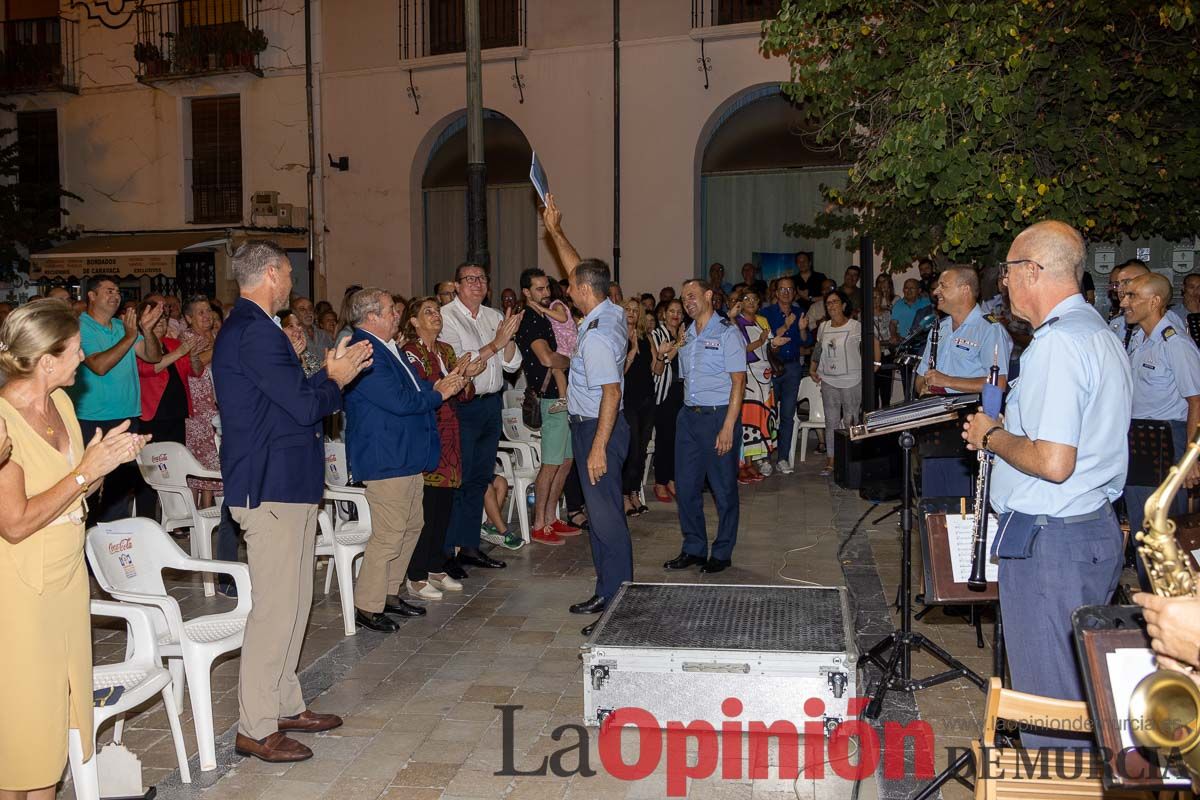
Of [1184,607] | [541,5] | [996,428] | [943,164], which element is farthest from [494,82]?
[1184,607]

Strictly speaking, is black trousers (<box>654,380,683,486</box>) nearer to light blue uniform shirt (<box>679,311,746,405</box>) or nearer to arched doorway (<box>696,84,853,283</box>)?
light blue uniform shirt (<box>679,311,746,405</box>)

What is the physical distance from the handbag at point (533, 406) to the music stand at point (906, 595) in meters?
4.00

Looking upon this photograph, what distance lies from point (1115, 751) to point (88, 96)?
2248cm

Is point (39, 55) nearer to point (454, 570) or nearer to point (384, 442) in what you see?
point (454, 570)

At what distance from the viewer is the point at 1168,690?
223 cm

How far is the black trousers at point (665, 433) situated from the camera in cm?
1028

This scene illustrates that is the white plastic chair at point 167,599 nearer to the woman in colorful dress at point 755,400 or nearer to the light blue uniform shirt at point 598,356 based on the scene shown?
the light blue uniform shirt at point 598,356

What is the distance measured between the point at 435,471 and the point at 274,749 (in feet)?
8.39

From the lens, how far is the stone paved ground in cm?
421

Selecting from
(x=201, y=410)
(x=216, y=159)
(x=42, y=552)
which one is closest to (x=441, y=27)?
(x=216, y=159)

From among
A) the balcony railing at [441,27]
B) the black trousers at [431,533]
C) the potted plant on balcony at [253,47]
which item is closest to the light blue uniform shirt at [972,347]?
the black trousers at [431,533]

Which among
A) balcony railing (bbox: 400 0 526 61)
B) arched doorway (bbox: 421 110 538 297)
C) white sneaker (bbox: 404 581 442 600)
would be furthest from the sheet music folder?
balcony railing (bbox: 400 0 526 61)

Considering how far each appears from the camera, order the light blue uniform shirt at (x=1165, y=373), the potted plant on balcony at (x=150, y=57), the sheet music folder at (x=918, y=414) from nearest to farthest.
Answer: the sheet music folder at (x=918, y=414) < the light blue uniform shirt at (x=1165, y=373) < the potted plant on balcony at (x=150, y=57)

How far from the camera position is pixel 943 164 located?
7738 mm
